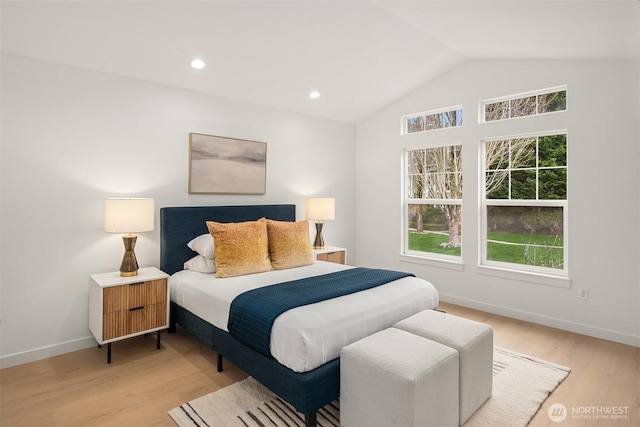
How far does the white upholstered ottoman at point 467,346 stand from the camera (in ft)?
6.71

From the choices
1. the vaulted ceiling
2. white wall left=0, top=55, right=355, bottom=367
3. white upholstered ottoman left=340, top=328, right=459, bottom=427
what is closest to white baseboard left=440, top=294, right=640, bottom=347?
white upholstered ottoman left=340, top=328, right=459, bottom=427

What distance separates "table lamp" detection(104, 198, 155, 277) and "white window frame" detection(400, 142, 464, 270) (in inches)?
127

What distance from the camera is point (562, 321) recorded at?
353 cm

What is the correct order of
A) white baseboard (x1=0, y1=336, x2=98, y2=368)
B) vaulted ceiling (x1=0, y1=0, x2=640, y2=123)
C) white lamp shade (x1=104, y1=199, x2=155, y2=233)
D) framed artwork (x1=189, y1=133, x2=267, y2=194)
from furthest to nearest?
framed artwork (x1=189, y1=133, x2=267, y2=194) < white lamp shade (x1=104, y1=199, x2=155, y2=233) < white baseboard (x1=0, y1=336, x2=98, y2=368) < vaulted ceiling (x1=0, y1=0, x2=640, y2=123)

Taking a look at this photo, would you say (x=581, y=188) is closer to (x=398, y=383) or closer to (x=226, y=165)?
(x=398, y=383)

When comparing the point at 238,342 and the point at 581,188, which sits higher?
the point at 581,188

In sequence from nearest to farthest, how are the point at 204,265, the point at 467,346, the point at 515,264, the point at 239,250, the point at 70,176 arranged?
the point at 467,346 < the point at 70,176 < the point at 239,250 < the point at 204,265 < the point at 515,264

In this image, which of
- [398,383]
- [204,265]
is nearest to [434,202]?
[204,265]

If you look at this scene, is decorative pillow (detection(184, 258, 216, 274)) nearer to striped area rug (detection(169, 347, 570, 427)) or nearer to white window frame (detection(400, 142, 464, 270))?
striped area rug (detection(169, 347, 570, 427))

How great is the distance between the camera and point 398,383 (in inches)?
67.0

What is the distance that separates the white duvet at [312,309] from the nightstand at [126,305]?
0.19 meters

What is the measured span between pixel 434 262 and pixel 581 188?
5.80ft

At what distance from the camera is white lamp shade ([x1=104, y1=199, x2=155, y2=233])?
9.32 ft

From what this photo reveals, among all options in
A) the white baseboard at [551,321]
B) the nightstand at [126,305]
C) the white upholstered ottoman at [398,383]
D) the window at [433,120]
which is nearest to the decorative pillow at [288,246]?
the nightstand at [126,305]
